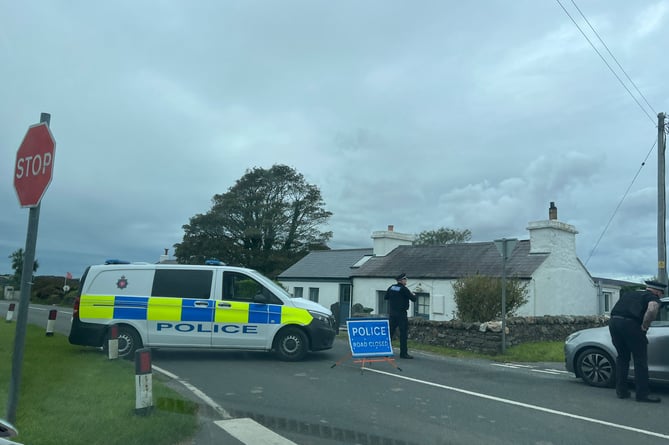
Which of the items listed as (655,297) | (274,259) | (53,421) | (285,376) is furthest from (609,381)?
(274,259)

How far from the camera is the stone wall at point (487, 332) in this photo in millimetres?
14812

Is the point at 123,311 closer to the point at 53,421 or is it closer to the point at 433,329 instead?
the point at 53,421

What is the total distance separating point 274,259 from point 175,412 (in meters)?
47.0

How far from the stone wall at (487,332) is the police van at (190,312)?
17.6 feet

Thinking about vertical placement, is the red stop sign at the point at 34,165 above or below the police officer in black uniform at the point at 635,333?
above

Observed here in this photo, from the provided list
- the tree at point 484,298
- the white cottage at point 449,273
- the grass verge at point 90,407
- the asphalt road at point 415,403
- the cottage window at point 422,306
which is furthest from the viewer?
the cottage window at point 422,306

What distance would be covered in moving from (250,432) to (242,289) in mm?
5608

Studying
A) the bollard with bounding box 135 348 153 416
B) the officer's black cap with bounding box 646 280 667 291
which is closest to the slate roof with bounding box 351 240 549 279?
the officer's black cap with bounding box 646 280 667 291

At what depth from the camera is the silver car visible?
8.87 meters

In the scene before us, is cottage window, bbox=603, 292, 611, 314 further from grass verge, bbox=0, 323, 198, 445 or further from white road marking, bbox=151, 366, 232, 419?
grass verge, bbox=0, 323, 198, 445

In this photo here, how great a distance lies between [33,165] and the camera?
193 inches

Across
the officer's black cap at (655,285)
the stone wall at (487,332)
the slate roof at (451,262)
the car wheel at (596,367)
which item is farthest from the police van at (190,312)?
the slate roof at (451,262)

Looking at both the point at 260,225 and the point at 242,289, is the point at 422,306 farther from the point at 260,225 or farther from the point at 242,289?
the point at 260,225

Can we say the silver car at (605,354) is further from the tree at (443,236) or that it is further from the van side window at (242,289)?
the tree at (443,236)
